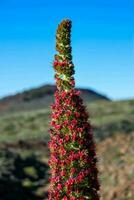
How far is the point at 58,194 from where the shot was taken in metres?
11.9

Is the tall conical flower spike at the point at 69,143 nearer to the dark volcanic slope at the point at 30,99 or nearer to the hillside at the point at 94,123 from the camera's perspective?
the hillside at the point at 94,123

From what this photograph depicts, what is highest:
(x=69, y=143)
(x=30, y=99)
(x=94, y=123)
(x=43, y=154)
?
(x=30, y=99)

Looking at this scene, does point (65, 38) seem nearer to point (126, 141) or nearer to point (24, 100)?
point (126, 141)

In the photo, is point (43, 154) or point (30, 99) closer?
point (43, 154)

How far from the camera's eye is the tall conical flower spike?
38.8ft

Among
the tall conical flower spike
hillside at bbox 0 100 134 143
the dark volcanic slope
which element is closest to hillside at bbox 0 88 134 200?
hillside at bbox 0 100 134 143

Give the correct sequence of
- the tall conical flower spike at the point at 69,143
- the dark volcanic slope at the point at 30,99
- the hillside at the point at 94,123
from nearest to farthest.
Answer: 1. the tall conical flower spike at the point at 69,143
2. the hillside at the point at 94,123
3. the dark volcanic slope at the point at 30,99

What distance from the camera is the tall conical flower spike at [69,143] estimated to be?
1181 cm

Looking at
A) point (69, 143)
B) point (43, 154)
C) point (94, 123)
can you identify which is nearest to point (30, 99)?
point (94, 123)

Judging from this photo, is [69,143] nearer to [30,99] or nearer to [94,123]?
[94,123]

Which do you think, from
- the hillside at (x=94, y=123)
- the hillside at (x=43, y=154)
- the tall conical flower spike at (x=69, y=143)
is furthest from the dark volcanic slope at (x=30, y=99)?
the tall conical flower spike at (x=69, y=143)

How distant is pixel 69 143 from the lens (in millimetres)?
11984

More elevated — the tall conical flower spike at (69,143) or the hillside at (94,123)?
the hillside at (94,123)

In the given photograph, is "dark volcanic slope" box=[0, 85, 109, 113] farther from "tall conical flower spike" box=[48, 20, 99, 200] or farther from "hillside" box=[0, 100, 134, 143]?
"tall conical flower spike" box=[48, 20, 99, 200]
